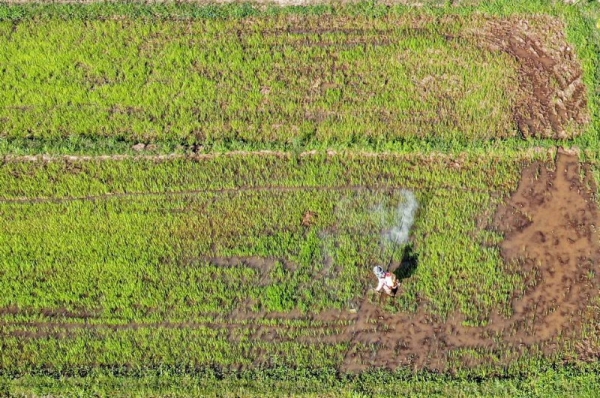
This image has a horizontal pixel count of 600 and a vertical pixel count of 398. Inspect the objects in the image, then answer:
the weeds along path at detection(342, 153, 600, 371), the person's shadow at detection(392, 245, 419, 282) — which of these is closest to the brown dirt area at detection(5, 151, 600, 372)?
the weeds along path at detection(342, 153, 600, 371)

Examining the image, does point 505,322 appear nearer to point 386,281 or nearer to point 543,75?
point 386,281

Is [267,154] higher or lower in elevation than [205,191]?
higher

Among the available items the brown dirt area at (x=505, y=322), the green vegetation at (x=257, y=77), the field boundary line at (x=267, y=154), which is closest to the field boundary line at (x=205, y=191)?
the field boundary line at (x=267, y=154)

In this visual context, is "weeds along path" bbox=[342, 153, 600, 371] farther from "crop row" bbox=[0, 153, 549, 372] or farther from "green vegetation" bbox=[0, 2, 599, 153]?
"green vegetation" bbox=[0, 2, 599, 153]

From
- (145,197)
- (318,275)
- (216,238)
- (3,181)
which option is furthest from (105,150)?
(318,275)

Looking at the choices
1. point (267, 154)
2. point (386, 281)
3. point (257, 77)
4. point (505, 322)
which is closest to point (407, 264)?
point (386, 281)

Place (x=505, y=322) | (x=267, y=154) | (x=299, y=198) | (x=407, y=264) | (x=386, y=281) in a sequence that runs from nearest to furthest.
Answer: (x=386, y=281)
(x=505, y=322)
(x=407, y=264)
(x=299, y=198)
(x=267, y=154)
